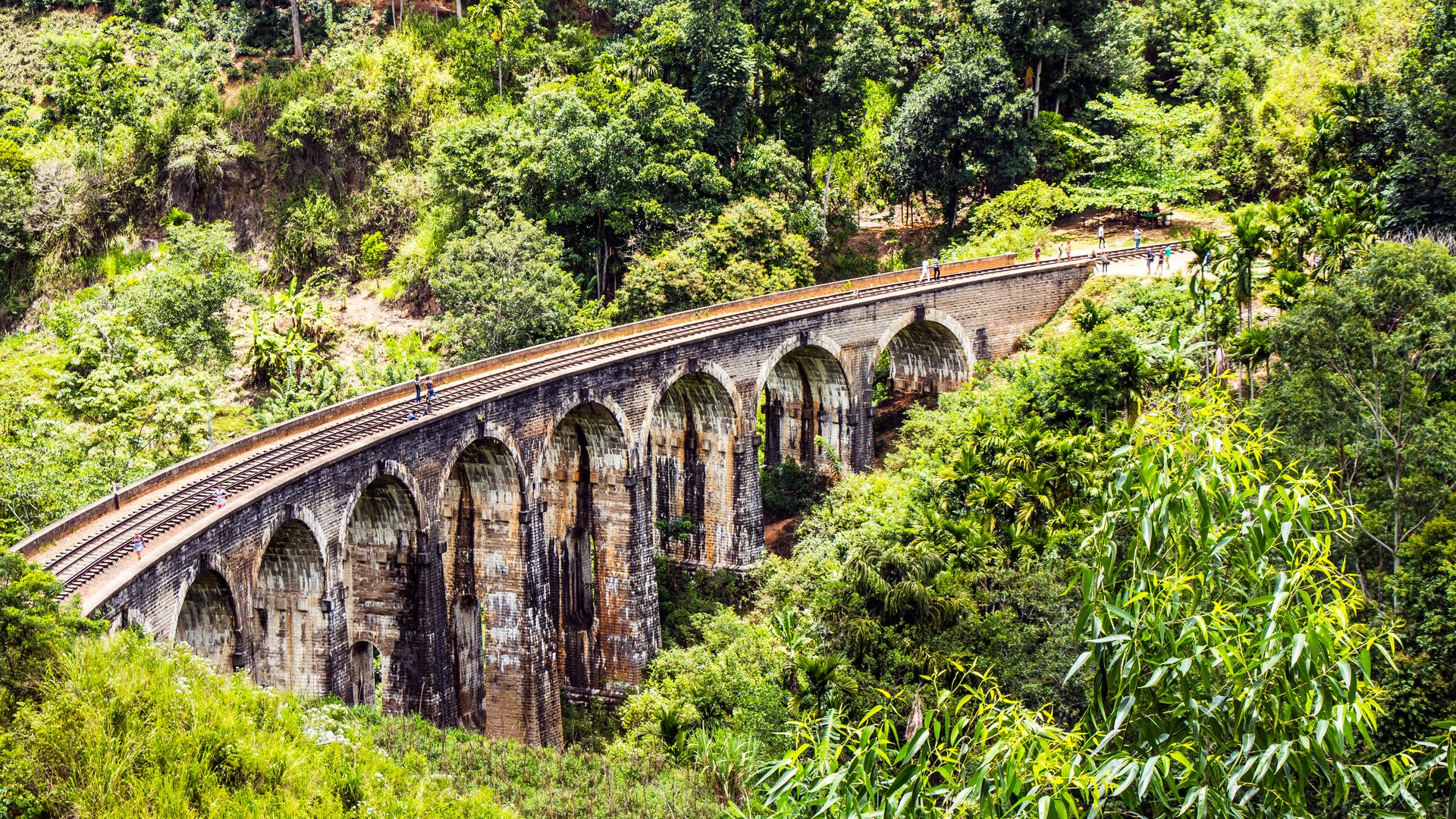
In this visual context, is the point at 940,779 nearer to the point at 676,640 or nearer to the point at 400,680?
the point at 400,680

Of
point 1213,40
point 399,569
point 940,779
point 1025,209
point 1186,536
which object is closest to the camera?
point 1186,536

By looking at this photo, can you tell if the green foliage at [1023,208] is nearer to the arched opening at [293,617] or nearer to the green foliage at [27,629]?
the arched opening at [293,617]

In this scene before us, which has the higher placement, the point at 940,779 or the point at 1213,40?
the point at 1213,40

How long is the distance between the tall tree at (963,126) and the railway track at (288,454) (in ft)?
52.0

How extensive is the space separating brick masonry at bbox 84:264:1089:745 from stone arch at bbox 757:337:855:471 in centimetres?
6

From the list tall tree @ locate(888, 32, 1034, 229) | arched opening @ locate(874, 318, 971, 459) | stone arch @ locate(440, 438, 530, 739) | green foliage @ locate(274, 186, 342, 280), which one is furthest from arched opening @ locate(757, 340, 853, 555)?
green foliage @ locate(274, 186, 342, 280)

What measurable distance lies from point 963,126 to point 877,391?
12.8 metres

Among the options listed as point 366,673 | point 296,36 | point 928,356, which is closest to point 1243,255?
point 928,356

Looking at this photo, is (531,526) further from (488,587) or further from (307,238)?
(307,238)

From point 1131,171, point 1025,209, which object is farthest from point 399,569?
point 1131,171

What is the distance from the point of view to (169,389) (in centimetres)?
3997

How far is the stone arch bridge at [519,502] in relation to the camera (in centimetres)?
2366

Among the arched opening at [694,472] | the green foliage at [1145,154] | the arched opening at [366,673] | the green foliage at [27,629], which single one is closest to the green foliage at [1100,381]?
the arched opening at [694,472]

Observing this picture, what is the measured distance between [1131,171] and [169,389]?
3884 centimetres
